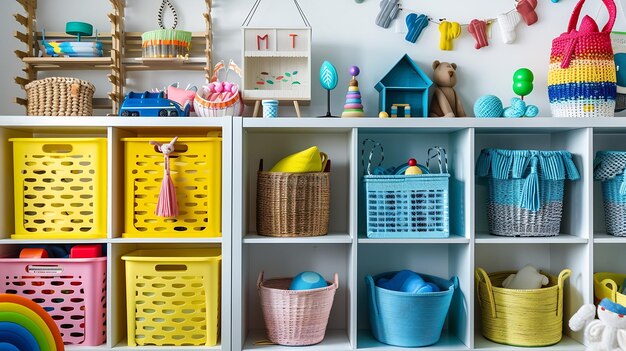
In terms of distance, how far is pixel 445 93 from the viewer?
94.2 inches

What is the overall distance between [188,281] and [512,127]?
1.32 meters

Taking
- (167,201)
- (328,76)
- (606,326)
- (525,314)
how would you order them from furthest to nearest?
(328,76)
(525,314)
(167,201)
(606,326)

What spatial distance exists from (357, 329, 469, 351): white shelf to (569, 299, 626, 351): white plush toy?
45 centimetres

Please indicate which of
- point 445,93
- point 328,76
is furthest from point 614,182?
point 328,76

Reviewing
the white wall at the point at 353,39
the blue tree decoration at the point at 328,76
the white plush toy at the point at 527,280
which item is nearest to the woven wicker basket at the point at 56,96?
the white wall at the point at 353,39

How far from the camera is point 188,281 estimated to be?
212 cm

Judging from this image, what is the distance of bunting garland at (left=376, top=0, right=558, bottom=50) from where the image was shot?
2.44 meters

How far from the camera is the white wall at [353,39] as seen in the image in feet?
8.01

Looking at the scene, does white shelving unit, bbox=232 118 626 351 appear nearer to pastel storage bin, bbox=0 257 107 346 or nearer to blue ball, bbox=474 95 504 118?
blue ball, bbox=474 95 504 118

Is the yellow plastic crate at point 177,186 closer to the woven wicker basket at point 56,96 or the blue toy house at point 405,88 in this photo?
the woven wicker basket at point 56,96

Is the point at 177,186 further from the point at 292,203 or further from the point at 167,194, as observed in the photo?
the point at 292,203

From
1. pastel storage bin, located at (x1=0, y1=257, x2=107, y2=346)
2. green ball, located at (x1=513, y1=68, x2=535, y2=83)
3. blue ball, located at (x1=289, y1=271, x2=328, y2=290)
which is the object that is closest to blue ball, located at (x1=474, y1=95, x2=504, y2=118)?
green ball, located at (x1=513, y1=68, x2=535, y2=83)

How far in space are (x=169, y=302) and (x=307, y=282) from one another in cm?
51

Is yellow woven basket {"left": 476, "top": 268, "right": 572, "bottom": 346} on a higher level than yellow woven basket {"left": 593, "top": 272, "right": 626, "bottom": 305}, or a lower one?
lower
